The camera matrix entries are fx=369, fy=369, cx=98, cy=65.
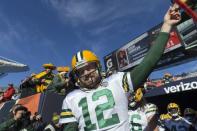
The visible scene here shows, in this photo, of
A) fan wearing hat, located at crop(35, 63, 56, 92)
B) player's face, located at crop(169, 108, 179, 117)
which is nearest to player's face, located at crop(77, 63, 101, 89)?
fan wearing hat, located at crop(35, 63, 56, 92)

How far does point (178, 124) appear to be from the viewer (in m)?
11.3

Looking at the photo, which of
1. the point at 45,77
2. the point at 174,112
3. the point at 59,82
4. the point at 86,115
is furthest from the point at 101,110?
the point at 174,112

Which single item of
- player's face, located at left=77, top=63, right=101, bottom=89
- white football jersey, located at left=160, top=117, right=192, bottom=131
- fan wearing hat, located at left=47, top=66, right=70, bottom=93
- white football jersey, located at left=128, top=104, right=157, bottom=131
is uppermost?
fan wearing hat, located at left=47, top=66, right=70, bottom=93

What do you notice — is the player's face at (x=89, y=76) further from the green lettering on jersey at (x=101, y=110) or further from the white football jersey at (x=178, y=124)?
the white football jersey at (x=178, y=124)

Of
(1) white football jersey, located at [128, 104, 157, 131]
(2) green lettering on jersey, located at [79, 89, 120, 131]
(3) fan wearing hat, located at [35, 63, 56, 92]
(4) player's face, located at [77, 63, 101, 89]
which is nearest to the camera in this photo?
(2) green lettering on jersey, located at [79, 89, 120, 131]

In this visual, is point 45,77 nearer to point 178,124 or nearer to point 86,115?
point 178,124

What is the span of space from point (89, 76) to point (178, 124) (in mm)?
8520

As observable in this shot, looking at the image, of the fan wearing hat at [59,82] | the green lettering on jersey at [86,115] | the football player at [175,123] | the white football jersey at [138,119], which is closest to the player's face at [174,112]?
the football player at [175,123]

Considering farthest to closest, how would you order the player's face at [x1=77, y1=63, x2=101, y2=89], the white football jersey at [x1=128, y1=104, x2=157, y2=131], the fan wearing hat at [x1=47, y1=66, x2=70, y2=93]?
the fan wearing hat at [x1=47, y1=66, x2=70, y2=93]
the white football jersey at [x1=128, y1=104, x2=157, y2=131]
the player's face at [x1=77, y1=63, x2=101, y2=89]

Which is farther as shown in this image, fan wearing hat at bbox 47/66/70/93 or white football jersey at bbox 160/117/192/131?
Result: white football jersey at bbox 160/117/192/131

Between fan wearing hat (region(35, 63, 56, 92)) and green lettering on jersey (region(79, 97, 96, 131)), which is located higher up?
fan wearing hat (region(35, 63, 56, 92))

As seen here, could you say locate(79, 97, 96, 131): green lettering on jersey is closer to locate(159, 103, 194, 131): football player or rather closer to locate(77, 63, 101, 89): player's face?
locate(77, 63, 101, 89): player's face

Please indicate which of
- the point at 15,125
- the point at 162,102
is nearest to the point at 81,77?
the point at 15,125

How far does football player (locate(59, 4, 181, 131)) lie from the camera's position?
3.00 metres
